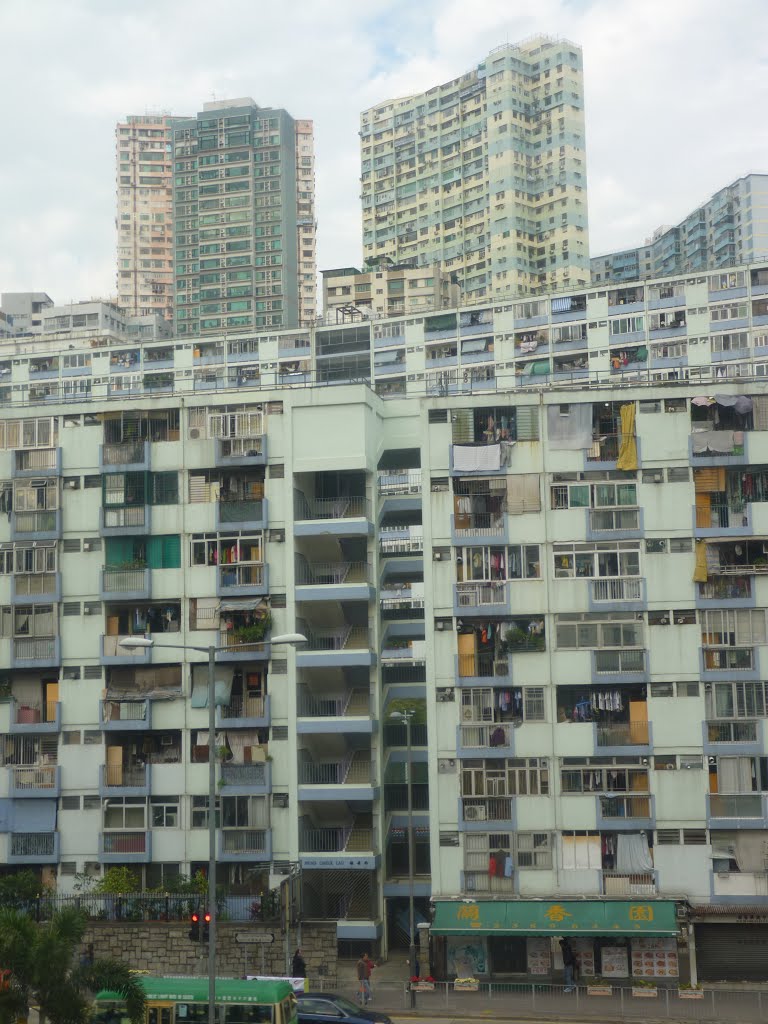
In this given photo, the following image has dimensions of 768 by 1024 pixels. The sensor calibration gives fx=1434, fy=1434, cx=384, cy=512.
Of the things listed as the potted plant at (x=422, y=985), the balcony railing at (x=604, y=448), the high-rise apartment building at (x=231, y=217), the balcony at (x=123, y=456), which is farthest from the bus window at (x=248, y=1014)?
the high-rise apartment building at (x=231, y=217)

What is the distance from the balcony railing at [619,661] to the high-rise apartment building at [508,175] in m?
116

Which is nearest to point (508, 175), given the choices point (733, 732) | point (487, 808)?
point (733, 732)

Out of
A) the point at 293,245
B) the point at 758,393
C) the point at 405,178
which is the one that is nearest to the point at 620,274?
the point at 405,178

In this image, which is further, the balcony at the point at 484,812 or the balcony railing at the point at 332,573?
the balcony railing at the point at 332,573

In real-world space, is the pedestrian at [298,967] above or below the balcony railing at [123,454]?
below

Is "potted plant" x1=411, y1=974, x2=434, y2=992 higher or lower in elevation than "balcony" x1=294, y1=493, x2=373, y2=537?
lower

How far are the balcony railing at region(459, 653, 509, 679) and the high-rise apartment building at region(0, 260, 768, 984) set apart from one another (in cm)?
10

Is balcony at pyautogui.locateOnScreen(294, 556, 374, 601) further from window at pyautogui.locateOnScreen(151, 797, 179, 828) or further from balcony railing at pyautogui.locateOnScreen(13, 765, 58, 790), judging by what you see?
balcony railing at pyautogui.locateOnScreen(13, 765, 58, 790)

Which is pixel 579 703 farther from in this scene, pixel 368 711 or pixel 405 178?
pixel 405 178

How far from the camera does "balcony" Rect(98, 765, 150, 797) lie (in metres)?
54.2

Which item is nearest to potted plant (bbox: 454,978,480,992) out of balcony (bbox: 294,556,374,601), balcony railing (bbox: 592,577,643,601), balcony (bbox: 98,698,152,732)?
balcony railing (bbox: 592,577,643,601)

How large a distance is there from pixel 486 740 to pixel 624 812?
5533 mm

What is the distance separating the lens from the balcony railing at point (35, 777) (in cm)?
5494

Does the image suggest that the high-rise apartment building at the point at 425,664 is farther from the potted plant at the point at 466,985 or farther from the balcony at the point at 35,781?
the potted plant at the point at 466,985
